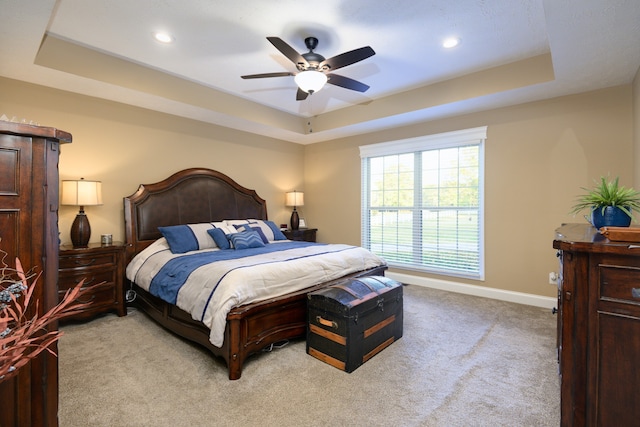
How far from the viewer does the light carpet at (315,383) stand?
5.98ft

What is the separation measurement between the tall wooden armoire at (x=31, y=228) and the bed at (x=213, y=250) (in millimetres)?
1088

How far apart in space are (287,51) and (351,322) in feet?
7.02

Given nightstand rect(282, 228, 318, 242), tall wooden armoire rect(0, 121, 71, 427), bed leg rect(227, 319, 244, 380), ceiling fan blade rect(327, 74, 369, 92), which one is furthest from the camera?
nightstand rect(282, 228, 318, 242)

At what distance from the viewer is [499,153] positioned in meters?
3.95

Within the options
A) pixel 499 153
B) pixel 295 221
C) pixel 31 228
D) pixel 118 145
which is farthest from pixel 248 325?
pixel 499 153

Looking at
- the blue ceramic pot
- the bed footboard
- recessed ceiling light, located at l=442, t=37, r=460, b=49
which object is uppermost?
recessed ceiling light, located at l=442, t=37, r=460, b=49

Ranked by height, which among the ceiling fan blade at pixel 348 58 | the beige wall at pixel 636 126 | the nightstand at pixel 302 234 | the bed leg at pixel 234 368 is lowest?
the bed leg at pixel 234 368

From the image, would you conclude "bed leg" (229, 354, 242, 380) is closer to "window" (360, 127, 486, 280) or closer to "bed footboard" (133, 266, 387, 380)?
"bed footboard" (133, 266, 387, 380)

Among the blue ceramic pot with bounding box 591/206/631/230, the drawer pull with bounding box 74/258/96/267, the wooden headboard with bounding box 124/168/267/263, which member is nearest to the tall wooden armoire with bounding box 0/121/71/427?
the drawer pull with bounding box 74/258/96/267

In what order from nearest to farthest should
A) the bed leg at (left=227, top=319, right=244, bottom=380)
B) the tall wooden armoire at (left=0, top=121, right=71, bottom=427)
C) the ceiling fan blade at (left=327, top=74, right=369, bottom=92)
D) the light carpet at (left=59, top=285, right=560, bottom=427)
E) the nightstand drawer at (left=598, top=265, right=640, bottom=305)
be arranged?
1. the tall wooden armoire at (left=0, top=121, right=71, bottom=427)
2. the nightstand drawer at (left=598, top=265, right=640, bottom=305)
3. the light carpet at (left=59, top=285, right=560, bottom=427)
4. the bed leg at (left=227, top=319, right=244, bottom=380)
5. the ceiling fan blade at (left=327, top=74, right=369, bottom=92)

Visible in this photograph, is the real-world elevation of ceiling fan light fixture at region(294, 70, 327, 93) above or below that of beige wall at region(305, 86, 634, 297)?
above

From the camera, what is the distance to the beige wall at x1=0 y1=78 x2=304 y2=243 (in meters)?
3.29

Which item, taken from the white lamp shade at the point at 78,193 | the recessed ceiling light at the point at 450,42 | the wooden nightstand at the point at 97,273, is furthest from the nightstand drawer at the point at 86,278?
the recessed ceiling light at the point at 450,42

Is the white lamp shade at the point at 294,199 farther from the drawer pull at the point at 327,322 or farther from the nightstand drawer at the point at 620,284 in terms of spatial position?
the nightstand drawer at the point at 620,284
